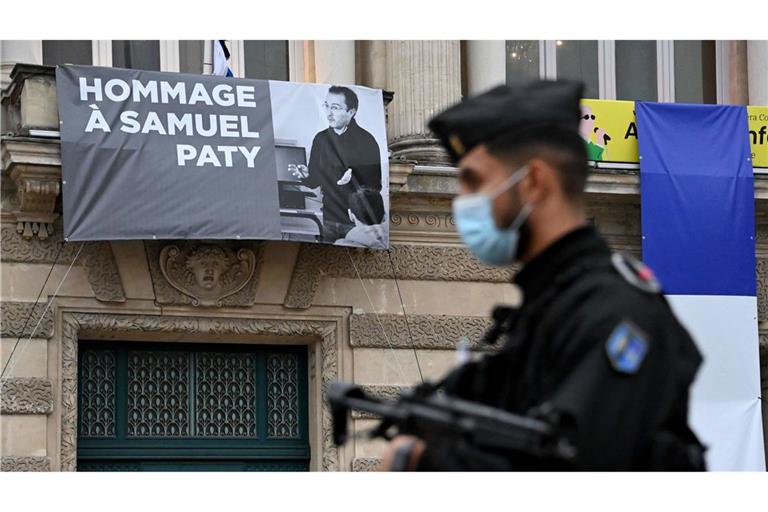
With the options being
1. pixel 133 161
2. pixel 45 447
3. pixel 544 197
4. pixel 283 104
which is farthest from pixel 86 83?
pixel 544 197

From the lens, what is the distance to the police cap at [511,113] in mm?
4133

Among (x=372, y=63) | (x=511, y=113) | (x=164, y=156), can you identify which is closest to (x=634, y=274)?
(x=511, y=113)

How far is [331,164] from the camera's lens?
1580cm

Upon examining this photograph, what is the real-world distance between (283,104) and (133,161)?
1530mm

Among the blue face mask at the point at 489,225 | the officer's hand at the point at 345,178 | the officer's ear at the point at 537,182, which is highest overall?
the officer's hand at the point at 345,178

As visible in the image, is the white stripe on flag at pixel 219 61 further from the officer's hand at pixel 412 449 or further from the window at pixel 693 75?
the officer's hand at pixel 412 449

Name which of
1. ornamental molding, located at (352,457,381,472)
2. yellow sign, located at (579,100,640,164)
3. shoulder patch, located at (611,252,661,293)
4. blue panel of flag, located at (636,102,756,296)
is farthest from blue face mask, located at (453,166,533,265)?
yellow sign, located at (579,100,640,164)

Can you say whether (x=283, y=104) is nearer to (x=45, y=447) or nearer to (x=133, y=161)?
(x=133, y=161)

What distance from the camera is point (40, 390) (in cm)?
1545

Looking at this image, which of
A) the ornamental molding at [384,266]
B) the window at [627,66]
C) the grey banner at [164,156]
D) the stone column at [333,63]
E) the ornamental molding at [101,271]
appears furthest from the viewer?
the window at [627,66]

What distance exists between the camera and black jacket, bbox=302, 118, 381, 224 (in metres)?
15.7

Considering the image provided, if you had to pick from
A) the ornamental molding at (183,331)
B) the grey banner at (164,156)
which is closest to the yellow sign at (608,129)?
the ornamental molding at (183,331)

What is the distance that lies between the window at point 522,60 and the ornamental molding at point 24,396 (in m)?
5.66

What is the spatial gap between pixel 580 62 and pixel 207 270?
4.71 metres
